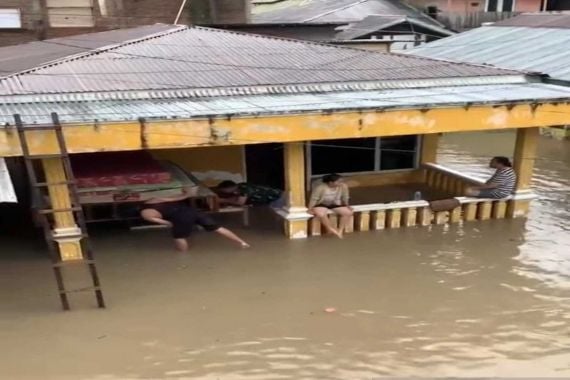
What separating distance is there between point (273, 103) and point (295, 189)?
1.37 m

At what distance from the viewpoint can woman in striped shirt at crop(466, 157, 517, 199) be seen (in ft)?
32.0

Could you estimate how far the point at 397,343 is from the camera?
20.0 feet

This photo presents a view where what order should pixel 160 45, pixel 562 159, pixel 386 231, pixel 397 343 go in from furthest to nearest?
pixel 562 159, pixel 160 45, pixel 386 231, pixel 397 343

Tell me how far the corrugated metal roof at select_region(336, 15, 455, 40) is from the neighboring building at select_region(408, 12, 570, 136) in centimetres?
412

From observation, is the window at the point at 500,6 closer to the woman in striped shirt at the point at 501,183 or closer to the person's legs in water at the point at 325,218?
the woman in striped shirt at the point at 501,183

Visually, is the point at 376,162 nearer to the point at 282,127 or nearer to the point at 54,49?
the point at 282,127

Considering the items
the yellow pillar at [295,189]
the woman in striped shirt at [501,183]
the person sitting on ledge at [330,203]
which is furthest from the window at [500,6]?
the yellow pillar at [295,189]

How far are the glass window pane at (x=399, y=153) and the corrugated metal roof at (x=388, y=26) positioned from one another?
32.2 ft

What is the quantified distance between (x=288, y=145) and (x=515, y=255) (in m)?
3.81

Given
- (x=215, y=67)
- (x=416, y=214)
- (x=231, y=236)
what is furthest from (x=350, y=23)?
(x=231, y=236)

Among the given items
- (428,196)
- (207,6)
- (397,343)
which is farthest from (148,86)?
(207,6)

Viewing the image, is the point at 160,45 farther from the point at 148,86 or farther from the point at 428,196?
the point at 428,196

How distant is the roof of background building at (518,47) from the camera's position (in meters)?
12.2

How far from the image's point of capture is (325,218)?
9.02 meters
